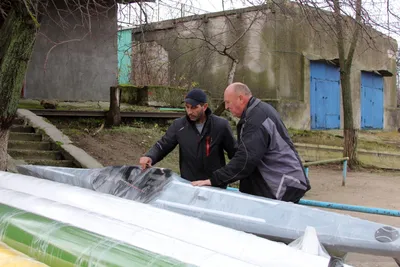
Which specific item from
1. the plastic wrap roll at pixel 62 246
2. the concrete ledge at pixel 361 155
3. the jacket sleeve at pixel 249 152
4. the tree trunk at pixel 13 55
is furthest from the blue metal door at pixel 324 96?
the plastic wrap roll at pixel 62 246

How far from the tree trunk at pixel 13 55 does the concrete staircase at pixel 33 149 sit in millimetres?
2117

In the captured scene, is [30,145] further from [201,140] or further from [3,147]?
[201,140]

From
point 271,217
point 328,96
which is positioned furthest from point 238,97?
point 328,96

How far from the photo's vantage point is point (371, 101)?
1902 cm

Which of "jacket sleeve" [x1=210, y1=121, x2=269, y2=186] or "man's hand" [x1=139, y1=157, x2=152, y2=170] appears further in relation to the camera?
"man's hand" [x1=139, y1=157, x2=152, y2=170]

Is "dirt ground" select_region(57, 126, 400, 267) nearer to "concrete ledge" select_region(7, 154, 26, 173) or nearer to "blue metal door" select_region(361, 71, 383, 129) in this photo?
"concrete ledge" select_region(7, 154, 26, 173)

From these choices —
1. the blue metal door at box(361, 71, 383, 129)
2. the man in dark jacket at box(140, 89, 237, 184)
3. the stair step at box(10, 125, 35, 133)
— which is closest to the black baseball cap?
the man in dark jacket at box(140, 89, 237, 184)

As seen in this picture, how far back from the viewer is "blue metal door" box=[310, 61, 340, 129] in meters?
16.1

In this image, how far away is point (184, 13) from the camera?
7.09m

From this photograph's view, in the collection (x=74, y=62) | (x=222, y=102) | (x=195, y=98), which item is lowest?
(x=195, y=98)

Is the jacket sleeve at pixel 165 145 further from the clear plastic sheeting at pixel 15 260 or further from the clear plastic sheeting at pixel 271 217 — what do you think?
the clear plastic sheeting at pixel 15 260

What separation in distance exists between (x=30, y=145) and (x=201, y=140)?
16.1 ft

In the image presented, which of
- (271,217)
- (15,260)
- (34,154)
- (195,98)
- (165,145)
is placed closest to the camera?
(15,260)

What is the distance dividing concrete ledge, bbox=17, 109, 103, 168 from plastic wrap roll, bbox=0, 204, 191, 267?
4.72 meters
